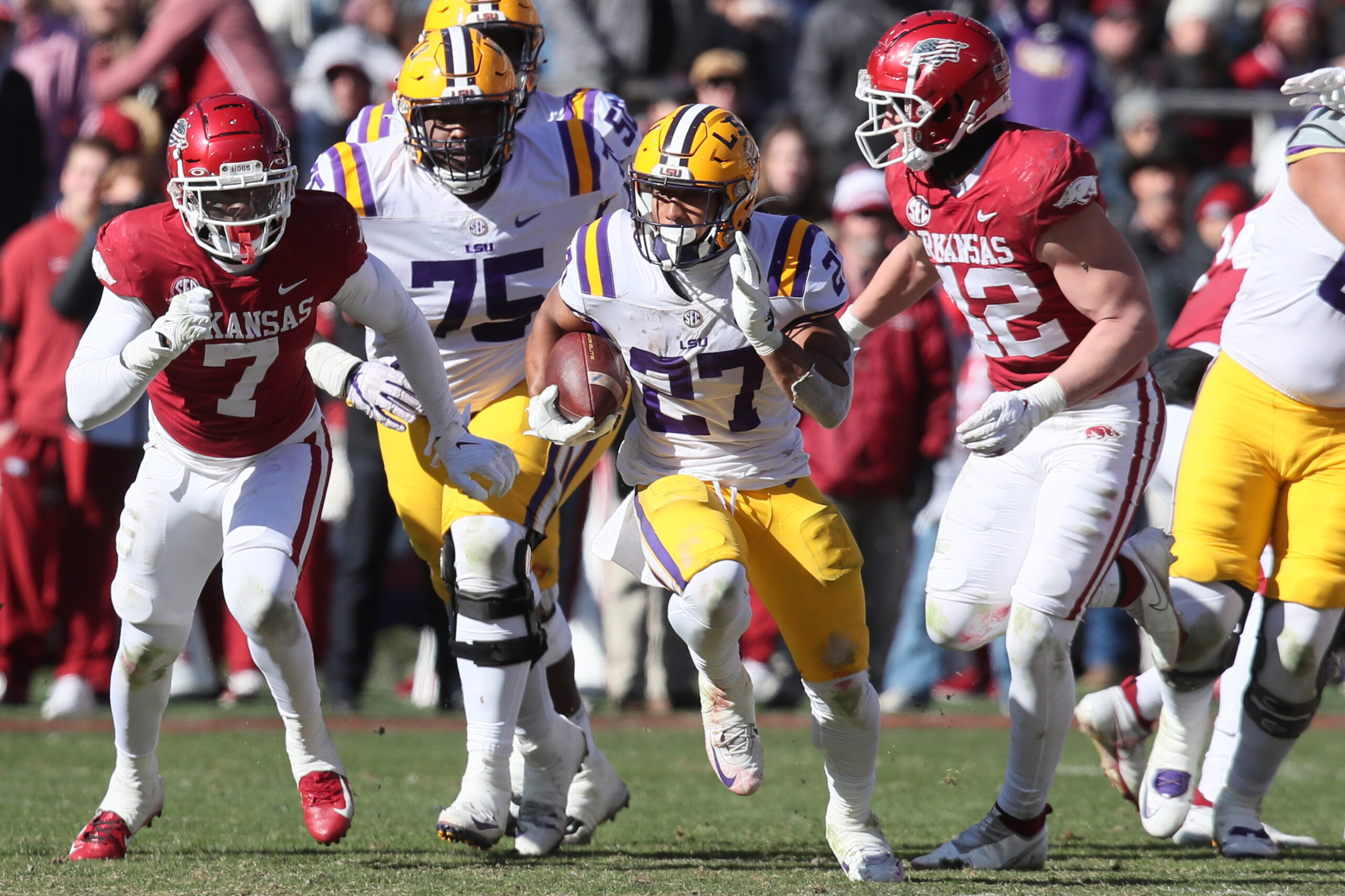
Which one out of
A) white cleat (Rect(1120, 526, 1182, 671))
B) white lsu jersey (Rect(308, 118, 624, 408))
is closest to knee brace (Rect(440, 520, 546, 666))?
white lsu jersey (Rect(308, 118, 624, 408))

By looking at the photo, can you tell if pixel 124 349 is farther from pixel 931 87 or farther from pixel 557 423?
pixel 931 87

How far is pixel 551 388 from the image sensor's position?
4.41 metres

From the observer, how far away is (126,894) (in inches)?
152

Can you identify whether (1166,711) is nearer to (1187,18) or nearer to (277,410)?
(277,410)

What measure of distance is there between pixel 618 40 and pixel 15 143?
10.5 ft

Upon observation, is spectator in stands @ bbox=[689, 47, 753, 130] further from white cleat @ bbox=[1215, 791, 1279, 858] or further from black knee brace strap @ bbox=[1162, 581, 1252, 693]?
white cleat @ bbox=[1215, 791, 1279, 858]

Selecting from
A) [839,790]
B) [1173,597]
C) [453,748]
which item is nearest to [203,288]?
[839,790]

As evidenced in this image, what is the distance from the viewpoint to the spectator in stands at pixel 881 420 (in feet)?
25.6

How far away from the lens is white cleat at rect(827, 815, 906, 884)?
14.0ft

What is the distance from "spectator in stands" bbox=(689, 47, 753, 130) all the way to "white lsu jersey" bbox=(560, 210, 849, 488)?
14.5ft

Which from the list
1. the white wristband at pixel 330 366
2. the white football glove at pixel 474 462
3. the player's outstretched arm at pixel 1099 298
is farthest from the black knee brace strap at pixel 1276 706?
the white wristband at pixel 330 366

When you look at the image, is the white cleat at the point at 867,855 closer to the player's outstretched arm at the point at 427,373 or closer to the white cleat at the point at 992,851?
the white cleat at the point at 992,851

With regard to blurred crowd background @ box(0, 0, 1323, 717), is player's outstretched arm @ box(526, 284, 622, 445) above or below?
above

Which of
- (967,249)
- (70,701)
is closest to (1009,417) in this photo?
(967,249)
